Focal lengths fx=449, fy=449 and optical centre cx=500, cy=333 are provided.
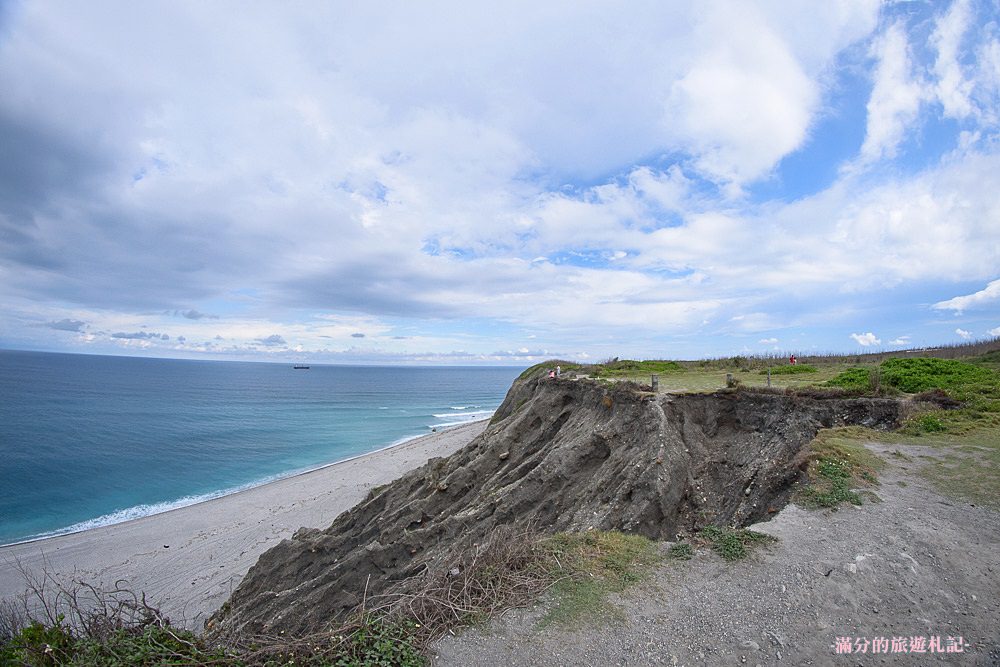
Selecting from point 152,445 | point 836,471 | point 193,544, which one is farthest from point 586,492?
point 152,445

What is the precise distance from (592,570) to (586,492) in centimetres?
715

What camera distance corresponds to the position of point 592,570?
6.70m

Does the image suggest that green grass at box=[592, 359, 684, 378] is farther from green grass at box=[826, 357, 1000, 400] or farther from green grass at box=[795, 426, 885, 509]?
green grass at box=[795, 426, 885, 509]

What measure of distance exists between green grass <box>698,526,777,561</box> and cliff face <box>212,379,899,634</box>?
2.95 m

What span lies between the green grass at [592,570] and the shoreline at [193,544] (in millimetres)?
13987

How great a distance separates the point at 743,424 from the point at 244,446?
48.3 meters

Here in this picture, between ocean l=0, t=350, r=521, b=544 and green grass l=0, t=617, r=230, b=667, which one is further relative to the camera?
ocean l=0, t=350, r=521, b=544

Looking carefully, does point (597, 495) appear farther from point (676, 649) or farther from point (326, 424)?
point (326, 424)

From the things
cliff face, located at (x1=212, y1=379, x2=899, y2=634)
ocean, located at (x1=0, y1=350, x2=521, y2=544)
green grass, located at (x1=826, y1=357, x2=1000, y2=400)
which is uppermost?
green grass, located at (x1=826, y1=357, x2=1000, y2=400)

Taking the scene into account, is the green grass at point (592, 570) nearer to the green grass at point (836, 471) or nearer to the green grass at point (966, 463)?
the green grass at point (836, 471)

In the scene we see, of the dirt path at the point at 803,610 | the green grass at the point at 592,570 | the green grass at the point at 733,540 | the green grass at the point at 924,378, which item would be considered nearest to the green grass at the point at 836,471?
the dirt path at the point at 803,610

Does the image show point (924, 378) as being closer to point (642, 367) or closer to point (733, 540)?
point (733, 540)

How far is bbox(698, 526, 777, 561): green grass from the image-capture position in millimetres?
7281

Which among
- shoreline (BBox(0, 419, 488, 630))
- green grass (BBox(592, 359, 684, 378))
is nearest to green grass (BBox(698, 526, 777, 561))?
shoreline (BBox(0, 419, 488, 630))
